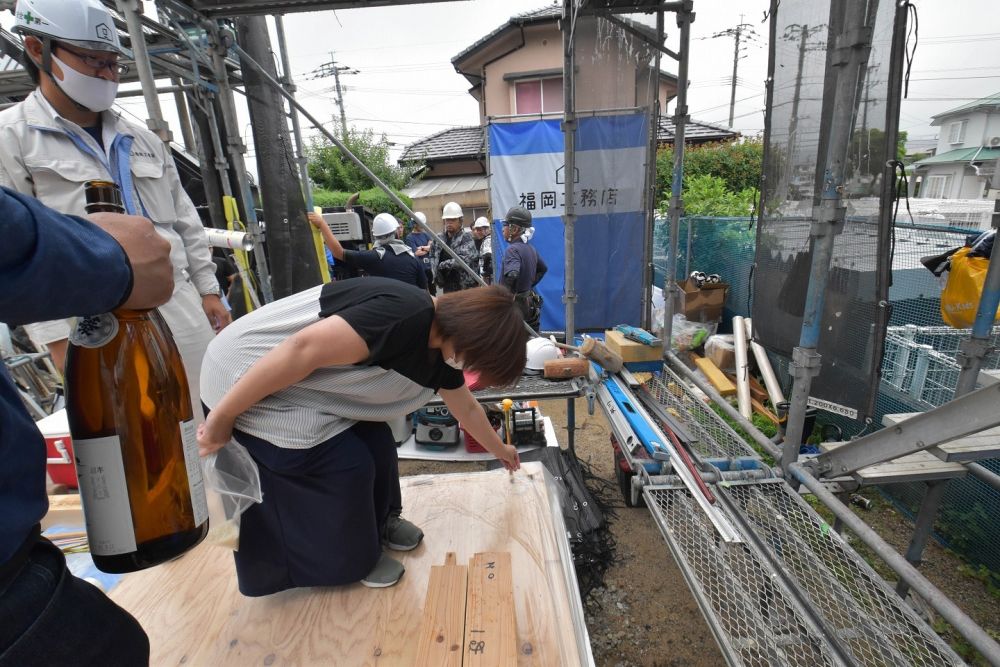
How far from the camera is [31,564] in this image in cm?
61

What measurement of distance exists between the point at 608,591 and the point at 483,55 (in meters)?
14.0

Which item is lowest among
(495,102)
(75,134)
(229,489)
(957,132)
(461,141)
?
(229,489)

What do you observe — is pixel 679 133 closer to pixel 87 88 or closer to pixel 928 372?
pixel 928 372

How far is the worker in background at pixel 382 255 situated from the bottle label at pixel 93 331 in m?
3.45

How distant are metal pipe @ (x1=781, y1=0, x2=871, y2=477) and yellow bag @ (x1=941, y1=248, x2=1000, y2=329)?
0.79 meters

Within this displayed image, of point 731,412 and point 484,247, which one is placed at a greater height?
point 484,247

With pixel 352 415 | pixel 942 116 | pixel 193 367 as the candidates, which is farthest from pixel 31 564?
pixel 942 116

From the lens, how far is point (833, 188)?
204 centimetres

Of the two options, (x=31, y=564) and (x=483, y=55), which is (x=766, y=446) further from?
(x=483, y=55)

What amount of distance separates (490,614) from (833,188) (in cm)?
220

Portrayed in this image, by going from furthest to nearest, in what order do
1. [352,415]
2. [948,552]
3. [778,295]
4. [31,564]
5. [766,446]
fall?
[778,295] < [948,552] < [766,446] < [352,415] < [31,564]

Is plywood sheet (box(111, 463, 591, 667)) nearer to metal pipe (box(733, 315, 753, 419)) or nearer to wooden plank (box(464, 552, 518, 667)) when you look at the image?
wooden plank (box(464, 552, 518, 667))

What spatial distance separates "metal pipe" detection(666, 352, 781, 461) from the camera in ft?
8.23

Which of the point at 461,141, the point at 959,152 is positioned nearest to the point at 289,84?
the point at 461,141
